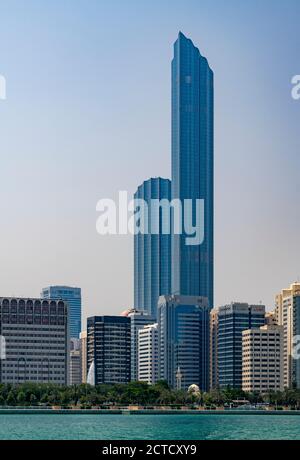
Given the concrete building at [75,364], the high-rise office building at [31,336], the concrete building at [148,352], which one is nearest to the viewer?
the high-rise office building at [31,336]

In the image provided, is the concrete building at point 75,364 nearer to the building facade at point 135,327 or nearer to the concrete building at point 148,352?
the building facade at point 135,327

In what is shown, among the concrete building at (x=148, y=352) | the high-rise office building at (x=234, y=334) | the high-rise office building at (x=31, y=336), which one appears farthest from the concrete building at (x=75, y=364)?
the high-rise office building at (x=31, y=336)

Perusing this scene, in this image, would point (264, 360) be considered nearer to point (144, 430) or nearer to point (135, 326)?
point (135, 326)

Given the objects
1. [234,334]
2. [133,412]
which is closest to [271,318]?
[234,334]

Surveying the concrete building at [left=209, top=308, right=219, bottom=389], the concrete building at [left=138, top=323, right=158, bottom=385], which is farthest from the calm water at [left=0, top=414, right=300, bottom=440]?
the concrete building at [left=138, top=323, right=158, bottom=385]

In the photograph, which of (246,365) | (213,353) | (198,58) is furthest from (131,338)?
(198,58)
